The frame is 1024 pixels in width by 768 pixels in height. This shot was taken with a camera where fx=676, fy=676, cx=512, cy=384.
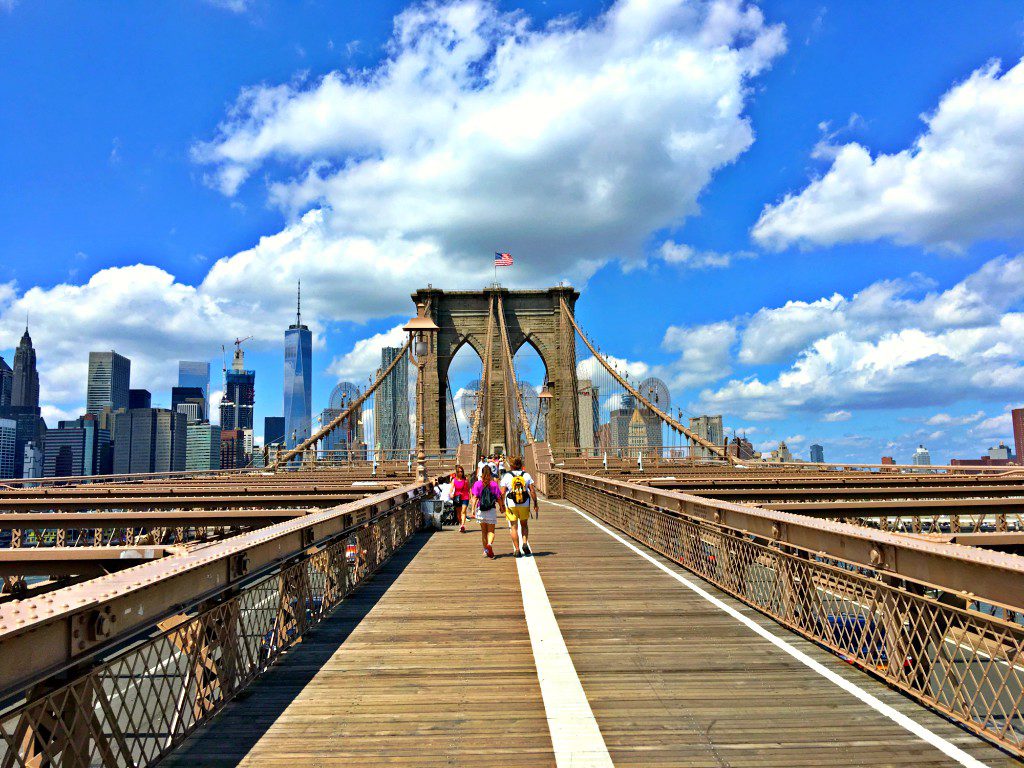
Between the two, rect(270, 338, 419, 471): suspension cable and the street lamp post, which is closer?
the street lamp post

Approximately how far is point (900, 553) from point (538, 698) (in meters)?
2.66

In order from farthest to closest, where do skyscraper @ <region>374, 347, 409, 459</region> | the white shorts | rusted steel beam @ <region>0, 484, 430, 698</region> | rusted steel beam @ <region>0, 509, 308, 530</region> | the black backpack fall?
skyscraper @ <region>374, 347, 409, 459</region> → the black backpack → the white shorts → rusted steel beam @ <region>0, 509, 308, 530</region> → rusted steel beam @ <region>0, 484, 430, 698</region>

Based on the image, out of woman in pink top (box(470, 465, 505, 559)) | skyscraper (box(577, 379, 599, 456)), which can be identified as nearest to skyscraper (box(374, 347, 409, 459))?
skyscraper (box(577, 379, 599, 456))

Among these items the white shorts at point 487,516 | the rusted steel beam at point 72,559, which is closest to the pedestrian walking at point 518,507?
the white shorts at point 487,516

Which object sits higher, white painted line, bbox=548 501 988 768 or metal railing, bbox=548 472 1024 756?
metal railing, bbox=548 472 1024 756

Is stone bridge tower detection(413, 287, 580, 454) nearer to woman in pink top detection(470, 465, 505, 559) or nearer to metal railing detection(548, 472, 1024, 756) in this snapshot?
woman in pink top detection(470, 465, 505, 559)

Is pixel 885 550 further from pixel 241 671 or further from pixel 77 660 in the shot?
pixel 77 660

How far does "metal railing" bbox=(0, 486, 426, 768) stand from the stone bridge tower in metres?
53.0

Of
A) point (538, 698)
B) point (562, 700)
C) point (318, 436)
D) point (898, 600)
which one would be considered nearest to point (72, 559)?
point (538, 698)

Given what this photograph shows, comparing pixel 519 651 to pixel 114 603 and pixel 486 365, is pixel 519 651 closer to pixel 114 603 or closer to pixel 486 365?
pixel 114 603

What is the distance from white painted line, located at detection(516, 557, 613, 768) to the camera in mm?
3697

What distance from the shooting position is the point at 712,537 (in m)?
8.51

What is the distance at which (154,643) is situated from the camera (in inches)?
140

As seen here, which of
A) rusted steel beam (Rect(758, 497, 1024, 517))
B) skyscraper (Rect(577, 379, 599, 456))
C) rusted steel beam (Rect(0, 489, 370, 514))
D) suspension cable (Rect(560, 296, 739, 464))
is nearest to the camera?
rusted steel beam (Rect(758, 497, 1024, 517))
